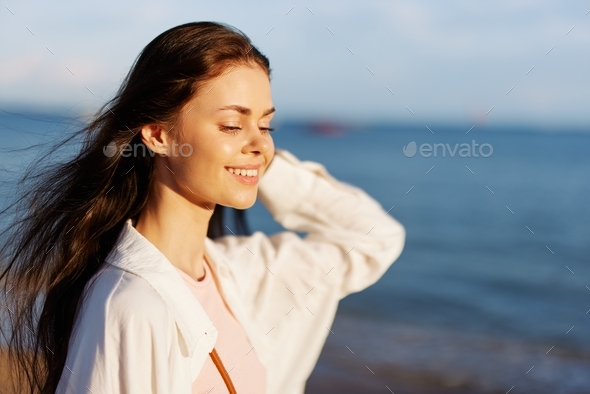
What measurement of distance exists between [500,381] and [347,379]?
4.07 ft

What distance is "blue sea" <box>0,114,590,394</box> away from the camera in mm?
5688

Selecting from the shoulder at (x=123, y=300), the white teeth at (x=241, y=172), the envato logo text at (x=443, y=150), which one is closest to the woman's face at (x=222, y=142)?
the white teeth at (x=241, y=172)

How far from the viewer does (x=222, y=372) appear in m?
1.92

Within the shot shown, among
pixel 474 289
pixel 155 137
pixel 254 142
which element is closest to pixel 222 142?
pixel 254 142

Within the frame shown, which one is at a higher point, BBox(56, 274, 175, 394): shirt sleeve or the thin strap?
BBox(56, 274, 175, 394): shirt sleeve

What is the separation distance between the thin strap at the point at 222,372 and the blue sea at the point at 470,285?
0.92m

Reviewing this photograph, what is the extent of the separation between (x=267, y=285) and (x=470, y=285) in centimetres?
794

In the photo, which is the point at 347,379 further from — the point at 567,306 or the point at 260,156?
the point at 567,306

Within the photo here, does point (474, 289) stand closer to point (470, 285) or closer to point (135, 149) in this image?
point (470, 285)

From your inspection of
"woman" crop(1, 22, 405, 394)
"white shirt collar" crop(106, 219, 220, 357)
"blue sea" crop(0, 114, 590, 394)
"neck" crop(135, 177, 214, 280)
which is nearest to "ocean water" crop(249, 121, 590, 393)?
"blue sea" crop(0, 114, 590, 394)

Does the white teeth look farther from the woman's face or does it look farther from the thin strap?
the thin strap

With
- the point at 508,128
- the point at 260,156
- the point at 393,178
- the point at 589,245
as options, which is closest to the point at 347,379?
the point at 260,156

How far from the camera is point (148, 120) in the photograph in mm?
2000

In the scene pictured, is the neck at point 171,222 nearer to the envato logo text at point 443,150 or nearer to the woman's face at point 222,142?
the woman's face at point 222,142
